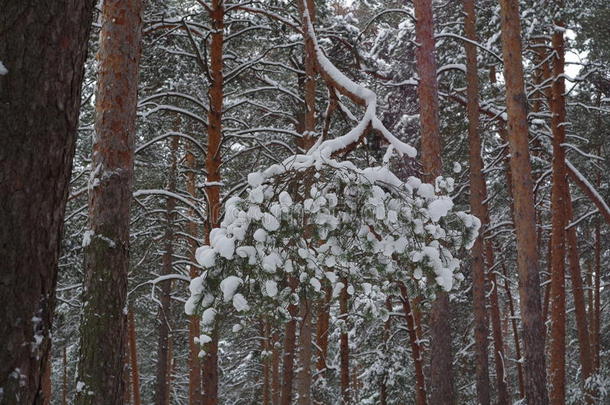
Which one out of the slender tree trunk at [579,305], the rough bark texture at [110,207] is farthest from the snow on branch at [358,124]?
the slender tree trunk at [579,305]

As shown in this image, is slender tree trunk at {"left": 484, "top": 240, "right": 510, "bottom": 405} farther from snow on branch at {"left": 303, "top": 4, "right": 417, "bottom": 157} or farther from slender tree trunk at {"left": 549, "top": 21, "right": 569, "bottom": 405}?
snow on branch at {"left": 303, "top": 4, "right": 417, "bottom": 157}

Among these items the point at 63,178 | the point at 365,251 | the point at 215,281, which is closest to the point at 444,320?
the point at 365,251

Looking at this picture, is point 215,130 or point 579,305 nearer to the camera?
point 215,130

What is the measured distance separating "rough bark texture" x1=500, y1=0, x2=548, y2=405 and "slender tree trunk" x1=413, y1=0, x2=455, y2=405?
3.91 feet

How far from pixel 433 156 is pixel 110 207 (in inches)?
205

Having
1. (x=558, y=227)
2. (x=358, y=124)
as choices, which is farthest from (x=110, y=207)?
(x=558, y=227)

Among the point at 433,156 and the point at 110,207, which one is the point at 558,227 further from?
the point at 110,207

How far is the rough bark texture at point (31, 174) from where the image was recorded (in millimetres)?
1562

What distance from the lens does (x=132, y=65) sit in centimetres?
502

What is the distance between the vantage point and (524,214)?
8969mm

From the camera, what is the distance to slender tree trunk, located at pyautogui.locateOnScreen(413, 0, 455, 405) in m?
8.24

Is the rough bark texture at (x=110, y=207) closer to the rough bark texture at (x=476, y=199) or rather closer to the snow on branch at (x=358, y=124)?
the snow on branch at (x=358, y=124)

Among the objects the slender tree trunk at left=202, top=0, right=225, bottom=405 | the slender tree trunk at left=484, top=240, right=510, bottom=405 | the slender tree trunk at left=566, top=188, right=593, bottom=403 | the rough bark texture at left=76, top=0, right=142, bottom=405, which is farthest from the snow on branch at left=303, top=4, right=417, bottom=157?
the slender tree trunk at left=566, top=188, right=593, bottom=403

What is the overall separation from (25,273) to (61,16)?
29.5 inches
